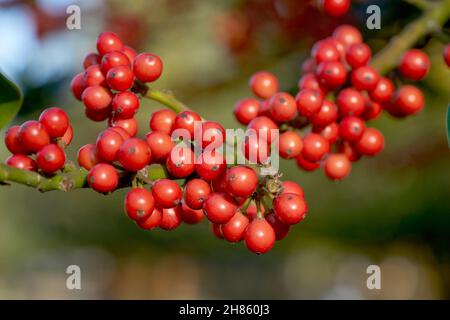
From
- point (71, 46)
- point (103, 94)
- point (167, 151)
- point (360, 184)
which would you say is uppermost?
point (71, 46)

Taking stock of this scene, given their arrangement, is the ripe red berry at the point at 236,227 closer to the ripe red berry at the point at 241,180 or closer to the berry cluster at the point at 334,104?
the ripe red berry at the point at 241,180

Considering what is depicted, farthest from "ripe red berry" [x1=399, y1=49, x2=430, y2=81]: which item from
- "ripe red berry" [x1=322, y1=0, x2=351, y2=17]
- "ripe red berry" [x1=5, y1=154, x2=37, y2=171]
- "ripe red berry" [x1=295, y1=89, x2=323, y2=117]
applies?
"ripe red berry" [x1=5, y1=154, x2=37, y2=171]

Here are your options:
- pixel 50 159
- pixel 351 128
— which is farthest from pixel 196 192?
pixel 351 128

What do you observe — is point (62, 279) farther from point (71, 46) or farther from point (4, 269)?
point (71, 46)

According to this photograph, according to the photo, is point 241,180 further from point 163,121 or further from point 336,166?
point 336,166

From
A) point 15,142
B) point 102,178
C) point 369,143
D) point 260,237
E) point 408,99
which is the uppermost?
point 408,99

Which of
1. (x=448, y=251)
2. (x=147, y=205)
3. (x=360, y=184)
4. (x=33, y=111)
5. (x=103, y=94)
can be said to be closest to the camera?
(x=147, y=205)

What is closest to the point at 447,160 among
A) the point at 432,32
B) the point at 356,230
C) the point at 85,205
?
the point at 356,230

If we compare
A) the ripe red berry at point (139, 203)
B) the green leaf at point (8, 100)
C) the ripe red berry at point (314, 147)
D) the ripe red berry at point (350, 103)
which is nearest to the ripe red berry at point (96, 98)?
the green leaf at point (8, 100)
